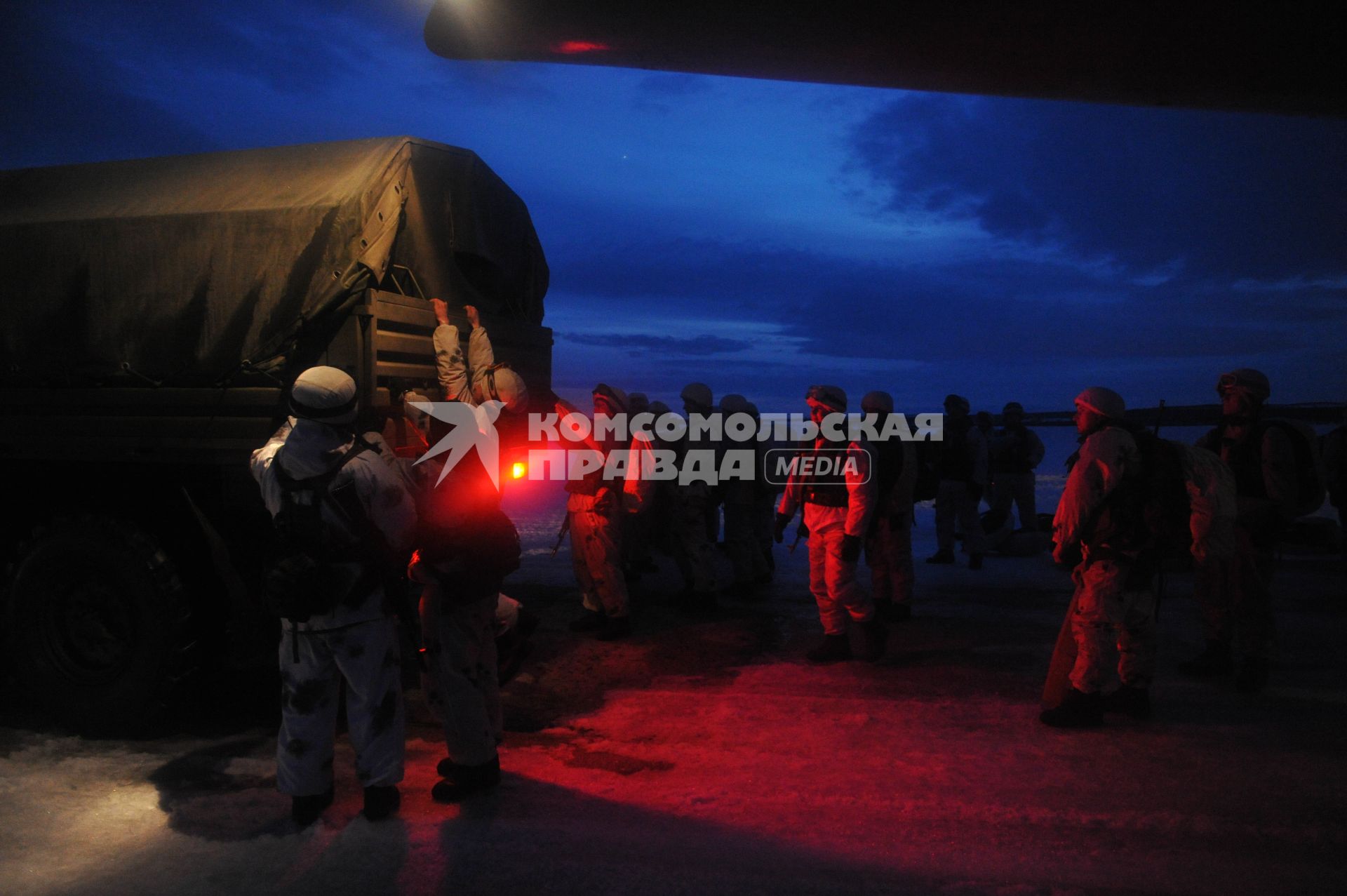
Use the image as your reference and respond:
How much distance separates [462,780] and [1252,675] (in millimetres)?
4783

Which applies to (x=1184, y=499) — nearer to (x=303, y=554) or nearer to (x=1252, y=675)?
(x=1252, y=675)

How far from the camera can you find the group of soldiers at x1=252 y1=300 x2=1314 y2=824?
318cm

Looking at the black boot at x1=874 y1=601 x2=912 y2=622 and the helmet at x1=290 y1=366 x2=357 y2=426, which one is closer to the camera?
the helmet at x1=290 y1=366 x2=357 y2=426

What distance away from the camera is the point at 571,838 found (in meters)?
3.06

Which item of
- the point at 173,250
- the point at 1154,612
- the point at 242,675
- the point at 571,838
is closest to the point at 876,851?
the point at 571,838

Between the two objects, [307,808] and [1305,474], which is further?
[1305,474]

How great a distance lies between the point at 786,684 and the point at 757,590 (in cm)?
296

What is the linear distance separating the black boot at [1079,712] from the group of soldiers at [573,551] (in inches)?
0.5

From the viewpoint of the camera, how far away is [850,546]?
214 inches

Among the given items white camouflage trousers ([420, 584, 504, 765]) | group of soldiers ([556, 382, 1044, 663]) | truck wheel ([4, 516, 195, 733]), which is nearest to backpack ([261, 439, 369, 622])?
white camouflage trousers ([420, 584, 504, 765])

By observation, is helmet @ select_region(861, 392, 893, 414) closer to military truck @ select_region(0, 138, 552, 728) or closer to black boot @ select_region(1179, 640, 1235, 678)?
black boot @ select_region(1179, 640, 1235, 678)

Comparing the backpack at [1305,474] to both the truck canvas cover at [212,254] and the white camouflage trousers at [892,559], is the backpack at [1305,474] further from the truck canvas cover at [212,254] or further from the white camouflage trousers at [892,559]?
the truck canvas cover at [212,254]

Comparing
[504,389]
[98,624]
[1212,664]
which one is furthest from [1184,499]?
[98,624]

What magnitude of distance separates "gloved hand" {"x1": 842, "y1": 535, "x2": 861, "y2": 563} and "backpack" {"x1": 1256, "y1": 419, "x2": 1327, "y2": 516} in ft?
8.89
